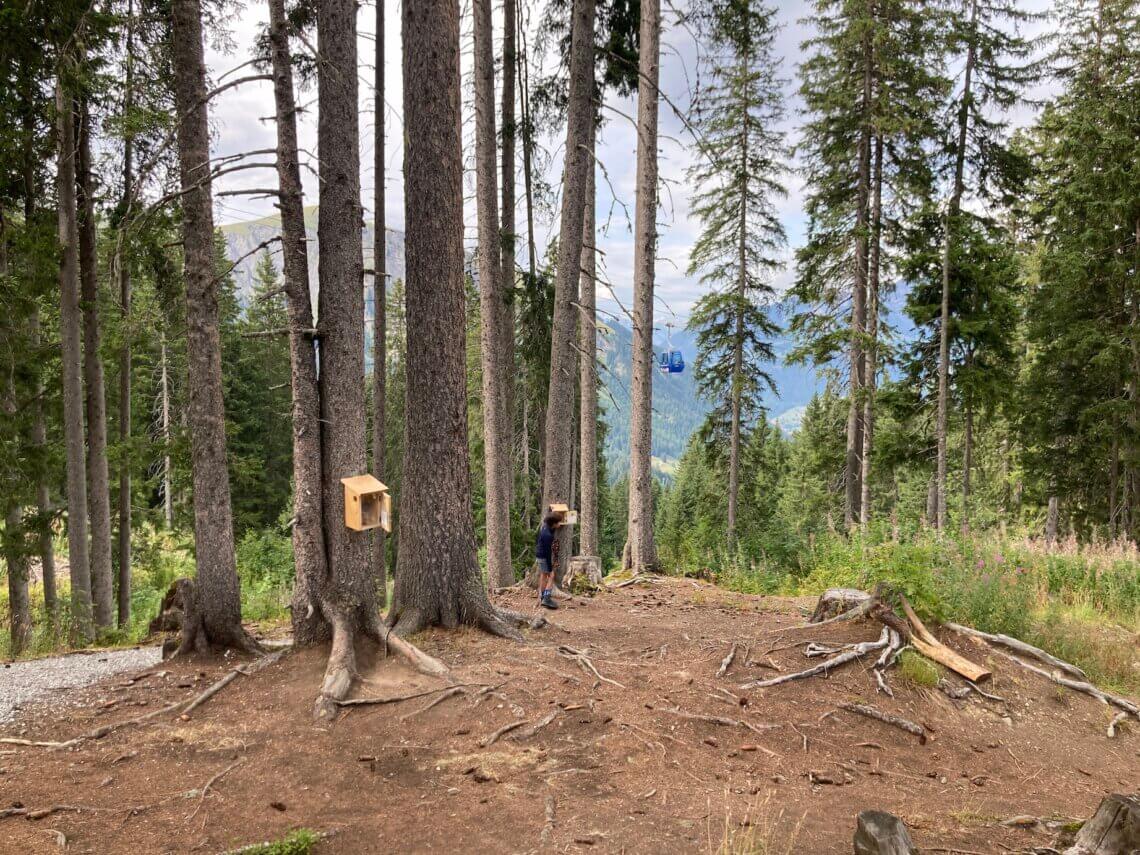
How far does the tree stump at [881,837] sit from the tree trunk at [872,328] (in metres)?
13.9

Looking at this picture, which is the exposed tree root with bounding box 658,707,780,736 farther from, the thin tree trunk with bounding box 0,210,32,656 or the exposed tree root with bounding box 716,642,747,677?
the thin tree trunk with bounding box 0,210,32,656

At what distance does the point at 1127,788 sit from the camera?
4.65 m

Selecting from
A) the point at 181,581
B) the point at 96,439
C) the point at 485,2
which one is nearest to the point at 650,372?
the point at 485,2

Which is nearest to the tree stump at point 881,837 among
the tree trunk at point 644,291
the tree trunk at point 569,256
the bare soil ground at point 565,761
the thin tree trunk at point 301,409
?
the bare soil ground at point 565,761

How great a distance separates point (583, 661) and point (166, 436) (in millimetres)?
10309

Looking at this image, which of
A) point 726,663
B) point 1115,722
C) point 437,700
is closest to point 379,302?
point 437,700

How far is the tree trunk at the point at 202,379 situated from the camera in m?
6.29

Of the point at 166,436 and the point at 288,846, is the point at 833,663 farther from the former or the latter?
the point at 166,436

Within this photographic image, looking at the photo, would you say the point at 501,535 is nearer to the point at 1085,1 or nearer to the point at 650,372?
the point at 650,372

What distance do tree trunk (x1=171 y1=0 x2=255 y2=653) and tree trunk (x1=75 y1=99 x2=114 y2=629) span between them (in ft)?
18.5

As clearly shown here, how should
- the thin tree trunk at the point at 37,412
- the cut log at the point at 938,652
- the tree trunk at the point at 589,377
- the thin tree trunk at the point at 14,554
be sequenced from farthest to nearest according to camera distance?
the tree trunk at the point at 589,377, the thin tree trunk at the point at 14,554, the thin tree trunk at the point at 37,412, the cut log at the point at 938,652

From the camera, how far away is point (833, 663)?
5742mm

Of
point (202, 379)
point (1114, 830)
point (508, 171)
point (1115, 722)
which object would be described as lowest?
point (1115, 722)

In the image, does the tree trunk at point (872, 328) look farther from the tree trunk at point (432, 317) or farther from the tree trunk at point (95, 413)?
the tree trunk at point (95, 413)
